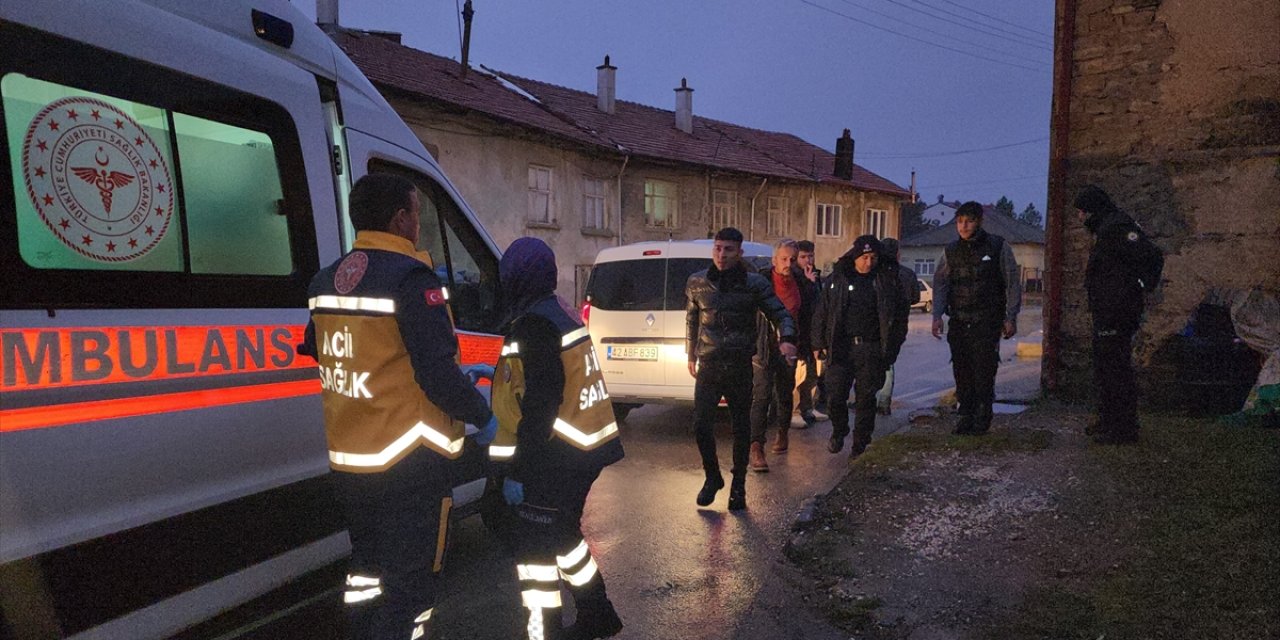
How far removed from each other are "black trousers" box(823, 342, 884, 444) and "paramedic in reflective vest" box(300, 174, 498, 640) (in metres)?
4.32

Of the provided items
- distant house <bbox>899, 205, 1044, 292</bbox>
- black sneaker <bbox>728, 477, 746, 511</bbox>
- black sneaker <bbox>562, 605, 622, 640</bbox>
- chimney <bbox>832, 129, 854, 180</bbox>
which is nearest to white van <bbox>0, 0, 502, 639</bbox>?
black sneaker <bbox>562, 605, 622, 640</bbox>

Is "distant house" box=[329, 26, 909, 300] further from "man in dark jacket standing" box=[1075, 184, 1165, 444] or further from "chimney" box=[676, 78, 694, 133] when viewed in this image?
"man in dark jacket standing" box=[1075, 184, 1165, 444]

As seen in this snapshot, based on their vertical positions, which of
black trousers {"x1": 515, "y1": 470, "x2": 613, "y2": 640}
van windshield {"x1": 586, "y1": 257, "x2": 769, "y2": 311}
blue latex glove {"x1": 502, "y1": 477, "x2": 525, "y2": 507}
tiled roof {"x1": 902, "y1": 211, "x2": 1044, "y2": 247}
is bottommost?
black trousers {"x1": 515, "y1": 470, "x2": 613, "y2": 640}

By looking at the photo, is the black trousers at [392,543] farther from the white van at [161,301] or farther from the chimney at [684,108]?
the chimney at [684,108]

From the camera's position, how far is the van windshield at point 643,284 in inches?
291

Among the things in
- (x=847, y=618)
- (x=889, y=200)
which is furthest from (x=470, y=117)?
(x=889, y=200)

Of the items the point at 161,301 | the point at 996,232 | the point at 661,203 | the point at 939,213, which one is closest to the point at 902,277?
the point at 161,301

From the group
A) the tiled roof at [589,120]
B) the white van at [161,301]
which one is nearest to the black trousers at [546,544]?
the white van at [161,301]

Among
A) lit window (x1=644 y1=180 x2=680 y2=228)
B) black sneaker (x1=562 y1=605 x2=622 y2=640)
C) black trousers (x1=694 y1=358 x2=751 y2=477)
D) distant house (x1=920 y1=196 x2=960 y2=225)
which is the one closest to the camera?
black sneaker (x1=562 y1=605 x2=622 y2=640)

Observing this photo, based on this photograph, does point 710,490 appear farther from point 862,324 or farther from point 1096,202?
point 1096,202

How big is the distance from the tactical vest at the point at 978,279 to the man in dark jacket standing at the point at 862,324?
0.47 metres

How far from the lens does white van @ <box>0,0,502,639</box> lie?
7.18ft

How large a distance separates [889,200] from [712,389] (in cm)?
3344

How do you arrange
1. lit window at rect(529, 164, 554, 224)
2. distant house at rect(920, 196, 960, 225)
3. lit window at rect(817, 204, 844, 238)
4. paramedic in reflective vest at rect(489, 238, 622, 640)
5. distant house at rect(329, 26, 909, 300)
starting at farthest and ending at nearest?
distant house at rect(920, 196, 960, 225) < lit window at rect(817, 204, 844, 238) < lit window at rect(529, 164, 554, 224) < distant house at rect(329, 26, 909, 300) < paramedic in reflective vest at rect(489, 238, 622, 640)
